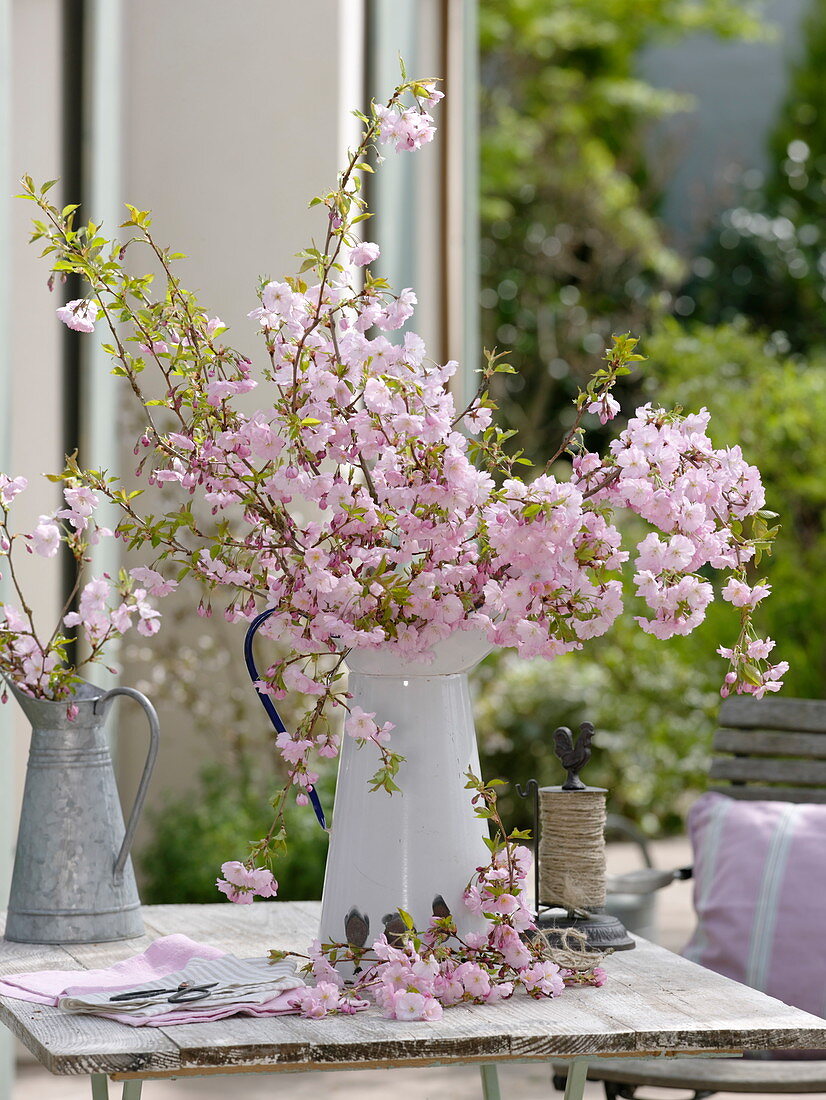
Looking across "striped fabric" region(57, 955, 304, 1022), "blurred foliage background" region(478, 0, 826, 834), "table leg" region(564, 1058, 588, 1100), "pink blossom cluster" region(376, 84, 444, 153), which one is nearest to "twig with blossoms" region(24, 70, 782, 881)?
"pink blossom cluster" region(376, 84, 444, 153)

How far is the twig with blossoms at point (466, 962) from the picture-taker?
1567 mm

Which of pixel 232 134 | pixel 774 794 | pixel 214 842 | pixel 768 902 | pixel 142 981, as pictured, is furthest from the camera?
pixel 232 134

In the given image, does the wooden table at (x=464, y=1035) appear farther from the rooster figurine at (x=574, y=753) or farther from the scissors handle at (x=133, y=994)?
the rooster figurine at (x=574, y=753)

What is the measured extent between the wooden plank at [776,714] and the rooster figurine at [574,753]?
3.65 ft

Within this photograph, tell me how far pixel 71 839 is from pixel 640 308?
25.3 feet

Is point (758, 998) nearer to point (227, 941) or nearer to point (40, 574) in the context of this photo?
point (227, 941)

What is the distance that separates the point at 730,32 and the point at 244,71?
20.8 feet

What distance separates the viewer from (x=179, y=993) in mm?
1625

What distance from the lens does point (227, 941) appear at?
1.96 m

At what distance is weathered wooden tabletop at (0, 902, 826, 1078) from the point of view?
1.46m

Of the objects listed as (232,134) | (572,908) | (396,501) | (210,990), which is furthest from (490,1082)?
(232,134)

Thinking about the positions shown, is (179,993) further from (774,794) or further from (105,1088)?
(774,794)

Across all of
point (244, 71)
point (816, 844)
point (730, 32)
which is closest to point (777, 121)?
point (730, 32)

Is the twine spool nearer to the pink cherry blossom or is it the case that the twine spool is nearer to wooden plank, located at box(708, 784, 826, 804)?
the pink cherry blossom
